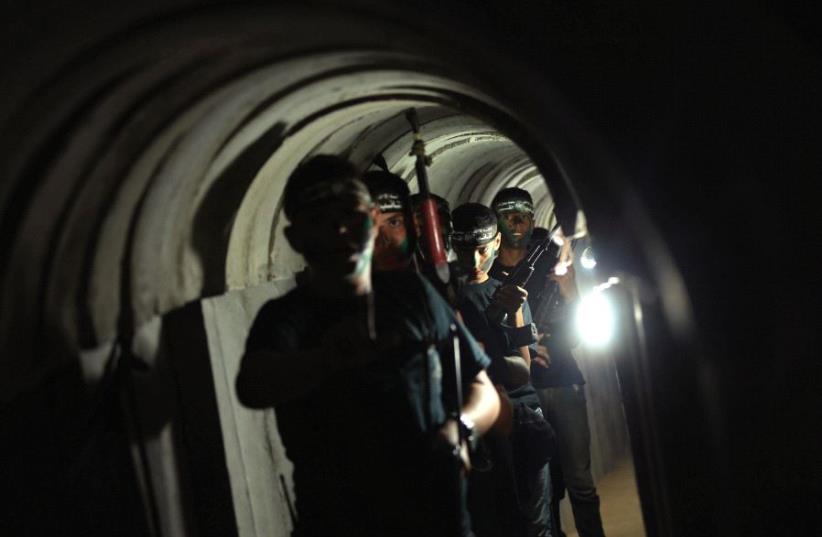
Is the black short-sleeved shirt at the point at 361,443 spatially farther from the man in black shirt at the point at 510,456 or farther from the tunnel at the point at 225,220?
the man in black shirt at the point at 510,456

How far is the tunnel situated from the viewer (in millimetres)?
2375

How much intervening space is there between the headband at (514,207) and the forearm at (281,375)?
4.15 m

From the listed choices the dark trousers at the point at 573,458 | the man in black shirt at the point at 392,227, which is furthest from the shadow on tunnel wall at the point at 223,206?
the dark trousers at the point at 573,458

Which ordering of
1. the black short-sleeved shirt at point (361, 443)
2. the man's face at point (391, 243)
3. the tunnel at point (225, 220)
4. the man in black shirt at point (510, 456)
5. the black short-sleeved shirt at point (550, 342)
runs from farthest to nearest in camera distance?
the black short-sleeved shirt at point (550, 342), the man in black shirt at point (510, 456), the man's face at point (391, 243), the black short-sleeved shirt at point (361, 443), the tunnel at point (225, 220)

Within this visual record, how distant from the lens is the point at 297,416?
2631mm

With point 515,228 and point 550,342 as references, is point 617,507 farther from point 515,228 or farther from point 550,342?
point 515,228

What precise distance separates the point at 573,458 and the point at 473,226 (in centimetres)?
205

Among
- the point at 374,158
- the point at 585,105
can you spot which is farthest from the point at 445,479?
the point at 374,158

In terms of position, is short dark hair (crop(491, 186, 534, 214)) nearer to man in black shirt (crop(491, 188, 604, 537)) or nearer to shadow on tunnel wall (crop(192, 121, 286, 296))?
man in black shirt (crop(491, 188, 604, 537))

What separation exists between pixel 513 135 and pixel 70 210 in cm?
207

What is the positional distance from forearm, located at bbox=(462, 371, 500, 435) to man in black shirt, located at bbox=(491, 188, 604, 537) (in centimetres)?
280

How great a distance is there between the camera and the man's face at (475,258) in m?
5.32

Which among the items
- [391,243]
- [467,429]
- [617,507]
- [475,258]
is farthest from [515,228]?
[467,429]

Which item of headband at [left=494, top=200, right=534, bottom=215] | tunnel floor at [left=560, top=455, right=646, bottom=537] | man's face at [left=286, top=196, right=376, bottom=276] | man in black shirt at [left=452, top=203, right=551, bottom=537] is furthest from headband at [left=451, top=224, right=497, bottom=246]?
→ man's face at [left=286, top=196, right=376, bottom=276]
